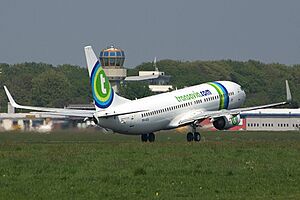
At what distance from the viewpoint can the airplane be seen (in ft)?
234

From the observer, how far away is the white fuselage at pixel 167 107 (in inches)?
2862

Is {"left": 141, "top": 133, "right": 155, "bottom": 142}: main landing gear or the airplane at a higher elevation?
the airplane

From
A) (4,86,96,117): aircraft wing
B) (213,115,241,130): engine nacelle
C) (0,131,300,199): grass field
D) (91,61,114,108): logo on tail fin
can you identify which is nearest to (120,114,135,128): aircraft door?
(91,61,114,108): logo on tail fin

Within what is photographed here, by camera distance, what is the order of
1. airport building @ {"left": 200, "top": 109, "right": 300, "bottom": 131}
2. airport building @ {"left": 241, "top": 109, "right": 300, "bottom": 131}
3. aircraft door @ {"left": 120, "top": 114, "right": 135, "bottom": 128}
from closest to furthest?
aircraft door @ {"left": 120, "top": 114, "right": 135, "bottom": 128}
airport building @ {"left": 200, "top": 109, "right": 300, "bottom": 131}
airport building @ {"left": 241, "top": 109, "right": 300, "bottom": 131}

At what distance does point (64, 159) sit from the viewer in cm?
5041

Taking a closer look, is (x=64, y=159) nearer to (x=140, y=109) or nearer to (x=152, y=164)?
(x=152, y=164)

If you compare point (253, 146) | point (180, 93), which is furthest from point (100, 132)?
point (253, 146)

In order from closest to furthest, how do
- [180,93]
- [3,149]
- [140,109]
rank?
[3,149], [140,109], [180,93]

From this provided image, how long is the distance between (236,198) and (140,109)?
128 feet

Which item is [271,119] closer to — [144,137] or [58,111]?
[144,137]

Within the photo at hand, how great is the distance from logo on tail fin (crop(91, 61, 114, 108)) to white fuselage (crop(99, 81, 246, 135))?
63 cm

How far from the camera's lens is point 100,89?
7088cm

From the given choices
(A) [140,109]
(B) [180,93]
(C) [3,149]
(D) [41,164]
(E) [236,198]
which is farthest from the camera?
(B) [180,93]

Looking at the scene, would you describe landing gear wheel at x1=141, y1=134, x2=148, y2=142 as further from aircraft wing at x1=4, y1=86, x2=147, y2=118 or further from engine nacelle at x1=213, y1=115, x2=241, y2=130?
engine nacelle at x1=213, y1=115, x2=241, y2=130
